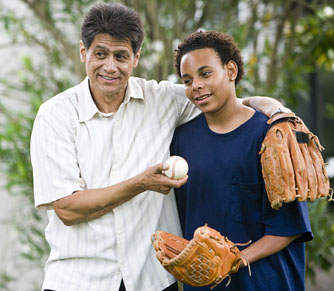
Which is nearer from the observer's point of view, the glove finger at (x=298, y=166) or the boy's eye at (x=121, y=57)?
the glove finger at (x=298, y=166)

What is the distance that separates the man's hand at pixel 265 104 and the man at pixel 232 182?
0.05m

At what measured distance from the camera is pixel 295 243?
2229 mm

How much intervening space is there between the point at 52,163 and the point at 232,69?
94 cm

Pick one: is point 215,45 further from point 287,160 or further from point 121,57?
point 287,160

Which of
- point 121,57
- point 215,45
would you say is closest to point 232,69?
→ point 215,45

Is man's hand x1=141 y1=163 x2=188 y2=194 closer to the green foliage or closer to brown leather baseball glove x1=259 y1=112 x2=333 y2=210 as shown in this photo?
brown leather baseball glove x1=259 y1=112 x2=333 y2=210

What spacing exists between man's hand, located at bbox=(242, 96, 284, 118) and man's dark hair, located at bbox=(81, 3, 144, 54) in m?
0.64

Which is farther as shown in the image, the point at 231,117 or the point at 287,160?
the point at 231,117

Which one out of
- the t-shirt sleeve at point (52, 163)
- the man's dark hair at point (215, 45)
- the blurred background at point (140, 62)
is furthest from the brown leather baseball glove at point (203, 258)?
the blurred background at point (140, 62)

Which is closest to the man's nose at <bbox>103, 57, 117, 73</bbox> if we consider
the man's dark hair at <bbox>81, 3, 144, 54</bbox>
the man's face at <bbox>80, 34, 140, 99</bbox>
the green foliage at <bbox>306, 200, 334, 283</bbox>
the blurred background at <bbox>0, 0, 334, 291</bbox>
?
the man's face at <bbox>80, 34, 140, 99</bbox>

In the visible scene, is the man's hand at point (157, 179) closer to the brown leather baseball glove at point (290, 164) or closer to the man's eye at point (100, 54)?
the brown leather baseball glove at point (290, 164)

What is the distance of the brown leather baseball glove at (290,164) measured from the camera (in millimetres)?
1990

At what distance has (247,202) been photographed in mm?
2180

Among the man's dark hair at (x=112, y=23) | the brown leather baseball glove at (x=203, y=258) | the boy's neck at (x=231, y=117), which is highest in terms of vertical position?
the man's dark hair at (x=112, y=23)
